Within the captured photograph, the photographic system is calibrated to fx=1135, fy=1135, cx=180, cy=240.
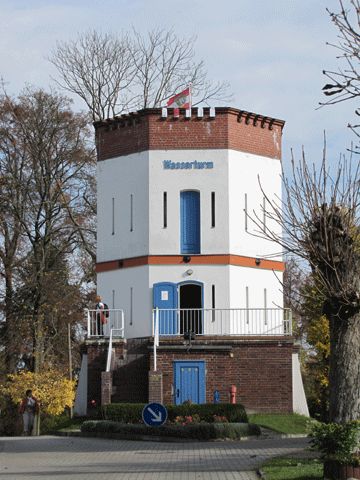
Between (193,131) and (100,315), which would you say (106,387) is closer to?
(100,315)

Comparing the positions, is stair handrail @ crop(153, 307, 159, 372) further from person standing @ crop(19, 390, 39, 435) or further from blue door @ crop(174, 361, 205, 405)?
person standing @ crop(19, 390, 39, 435)

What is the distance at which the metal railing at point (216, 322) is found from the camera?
142 feet

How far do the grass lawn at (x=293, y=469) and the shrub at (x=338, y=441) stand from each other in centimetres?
53

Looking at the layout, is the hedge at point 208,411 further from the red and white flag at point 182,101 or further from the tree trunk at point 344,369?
the red and white flag at point 182,101

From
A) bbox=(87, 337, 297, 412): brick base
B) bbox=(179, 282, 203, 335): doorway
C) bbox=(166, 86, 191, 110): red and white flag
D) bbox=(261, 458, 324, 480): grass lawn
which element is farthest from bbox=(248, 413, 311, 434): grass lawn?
bbox=(166, 86, 191, 110): red and white flag

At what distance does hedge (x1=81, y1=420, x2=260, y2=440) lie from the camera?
3231 centimetres

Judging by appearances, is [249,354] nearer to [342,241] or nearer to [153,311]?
[153,311]

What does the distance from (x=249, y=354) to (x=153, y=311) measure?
4.16 meters

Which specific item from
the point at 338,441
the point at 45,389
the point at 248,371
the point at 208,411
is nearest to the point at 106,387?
the point at 248,371

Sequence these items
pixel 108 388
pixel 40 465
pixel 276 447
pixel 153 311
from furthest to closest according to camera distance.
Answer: pixel 153 311 < pixel 108 388 < pixel 276 447 < pixel 40 465

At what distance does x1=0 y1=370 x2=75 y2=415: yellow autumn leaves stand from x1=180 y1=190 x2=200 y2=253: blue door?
16683mm

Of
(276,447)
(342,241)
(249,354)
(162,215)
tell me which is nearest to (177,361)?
(249,354)

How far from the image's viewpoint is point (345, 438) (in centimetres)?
1950

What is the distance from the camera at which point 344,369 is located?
2139 cm
